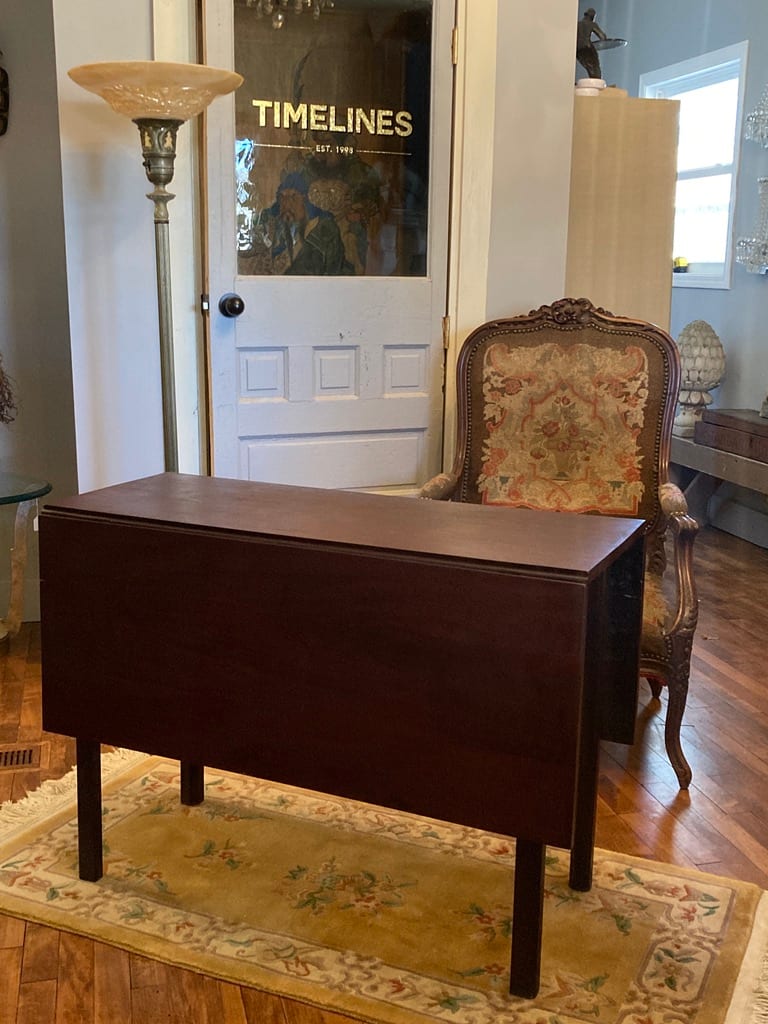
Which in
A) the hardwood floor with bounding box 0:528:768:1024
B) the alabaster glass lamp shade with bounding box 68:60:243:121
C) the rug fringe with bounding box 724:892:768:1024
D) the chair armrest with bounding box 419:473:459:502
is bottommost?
the hardwood floor with bounding box 0:528:768:1024

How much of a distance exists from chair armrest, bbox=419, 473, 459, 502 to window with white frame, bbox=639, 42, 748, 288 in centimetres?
268

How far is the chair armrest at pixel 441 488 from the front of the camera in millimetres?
2992

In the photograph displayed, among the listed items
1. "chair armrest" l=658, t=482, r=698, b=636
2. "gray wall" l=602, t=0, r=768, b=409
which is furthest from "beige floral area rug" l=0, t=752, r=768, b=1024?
"gray wall" l=602, t=0, r=768, b=409

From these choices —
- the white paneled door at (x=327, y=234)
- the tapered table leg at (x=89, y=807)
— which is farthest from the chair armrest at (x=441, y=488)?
the tapered table leg at (x=89, y=807)

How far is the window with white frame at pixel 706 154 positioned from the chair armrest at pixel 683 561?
108 inches

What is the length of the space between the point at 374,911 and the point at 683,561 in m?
1.16

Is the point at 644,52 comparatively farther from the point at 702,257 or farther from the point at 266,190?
the point at 266,190

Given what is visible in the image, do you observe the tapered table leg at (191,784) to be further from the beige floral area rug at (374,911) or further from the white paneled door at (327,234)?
the white paneled door at (327,234)

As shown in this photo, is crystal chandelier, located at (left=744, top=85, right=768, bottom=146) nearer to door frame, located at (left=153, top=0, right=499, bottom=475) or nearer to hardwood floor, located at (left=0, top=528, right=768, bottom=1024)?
door frame, located at (left=153, top=0, right=499, bottom=475)

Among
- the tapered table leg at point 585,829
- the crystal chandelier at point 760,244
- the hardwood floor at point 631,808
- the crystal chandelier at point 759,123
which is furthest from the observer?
the crystal chandelier at point 760,244

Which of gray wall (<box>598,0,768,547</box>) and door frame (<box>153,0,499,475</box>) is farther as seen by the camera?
gray wall (<box>598,0,768,547</box>)

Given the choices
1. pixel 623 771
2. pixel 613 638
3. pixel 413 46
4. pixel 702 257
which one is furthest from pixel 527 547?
pixel 702 257

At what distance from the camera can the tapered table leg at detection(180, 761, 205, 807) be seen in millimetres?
2373

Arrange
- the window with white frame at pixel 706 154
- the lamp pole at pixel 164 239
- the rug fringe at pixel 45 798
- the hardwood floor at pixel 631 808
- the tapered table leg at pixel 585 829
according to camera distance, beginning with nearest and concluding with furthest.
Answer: the hardwood floor at pixel 631 808 < the tapered table leg at pixel 585 829 < the rug fringe at pixel 45 798 < the lamp pole at pixel 164 239 < the window with white frame at pixel 706 154
